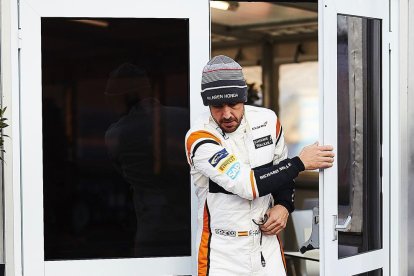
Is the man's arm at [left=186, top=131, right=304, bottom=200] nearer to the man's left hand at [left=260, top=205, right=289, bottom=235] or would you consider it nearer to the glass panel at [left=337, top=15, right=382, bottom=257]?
the man's left hand at [left=260, top=205, right=289, bottom=235]

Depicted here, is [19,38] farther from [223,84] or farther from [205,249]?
[205,249]

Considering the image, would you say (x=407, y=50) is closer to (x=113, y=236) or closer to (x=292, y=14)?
(x=113, y=236)

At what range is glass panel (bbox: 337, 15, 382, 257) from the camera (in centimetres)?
358

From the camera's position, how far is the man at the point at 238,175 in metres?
3.02

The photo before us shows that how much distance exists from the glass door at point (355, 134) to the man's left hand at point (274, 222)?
24 cm

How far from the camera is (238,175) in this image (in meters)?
3.03

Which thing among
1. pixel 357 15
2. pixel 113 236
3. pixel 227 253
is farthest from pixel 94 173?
pixel 357 15

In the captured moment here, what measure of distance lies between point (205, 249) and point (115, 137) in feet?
2.81

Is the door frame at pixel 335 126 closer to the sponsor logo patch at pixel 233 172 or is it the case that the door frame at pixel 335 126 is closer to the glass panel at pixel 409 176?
the glass panel at pixel 409 176

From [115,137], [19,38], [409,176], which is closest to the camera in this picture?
[19,38]

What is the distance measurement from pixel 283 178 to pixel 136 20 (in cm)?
117

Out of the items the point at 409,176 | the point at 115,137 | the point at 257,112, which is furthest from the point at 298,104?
the point at 257,112

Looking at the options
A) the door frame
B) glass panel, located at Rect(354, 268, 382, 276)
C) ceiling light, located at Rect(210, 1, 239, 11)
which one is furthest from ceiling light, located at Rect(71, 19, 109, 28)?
ceiling light, located at Rect(210, 1, 239, 11)

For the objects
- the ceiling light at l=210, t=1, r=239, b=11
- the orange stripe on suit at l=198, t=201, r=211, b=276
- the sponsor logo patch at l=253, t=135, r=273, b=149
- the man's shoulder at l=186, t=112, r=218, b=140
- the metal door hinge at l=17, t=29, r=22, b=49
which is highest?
the ceiling light at l=210, t=1, r=239, b=11
